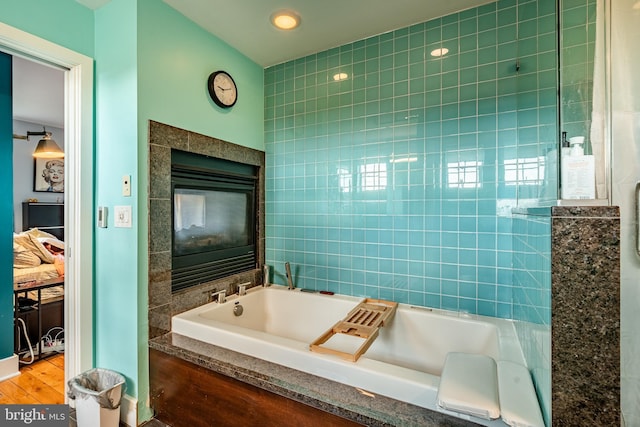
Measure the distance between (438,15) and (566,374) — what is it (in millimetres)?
2124

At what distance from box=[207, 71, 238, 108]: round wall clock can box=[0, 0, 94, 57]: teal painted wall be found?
29.2 inches

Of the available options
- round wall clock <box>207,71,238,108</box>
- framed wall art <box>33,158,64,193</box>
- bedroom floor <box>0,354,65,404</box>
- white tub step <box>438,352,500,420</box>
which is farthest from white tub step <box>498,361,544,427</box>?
framed wall art <box>33,158,64,193</box>

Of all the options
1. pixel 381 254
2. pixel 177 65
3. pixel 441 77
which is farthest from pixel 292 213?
pixel 441 77

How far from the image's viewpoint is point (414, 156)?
2.08 meters

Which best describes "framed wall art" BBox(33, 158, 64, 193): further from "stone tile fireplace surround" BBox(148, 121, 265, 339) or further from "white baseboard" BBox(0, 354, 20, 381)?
"stone tile fireplace surround" BBox(148, 121, 265, 339)

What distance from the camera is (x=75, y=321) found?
1835mm

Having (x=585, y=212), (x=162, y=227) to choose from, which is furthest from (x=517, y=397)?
(x=162, y=227)

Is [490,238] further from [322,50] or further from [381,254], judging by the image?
[322,50]

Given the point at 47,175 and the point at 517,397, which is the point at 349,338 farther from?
the point at 47,175

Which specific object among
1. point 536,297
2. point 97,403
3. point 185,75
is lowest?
point 97,403

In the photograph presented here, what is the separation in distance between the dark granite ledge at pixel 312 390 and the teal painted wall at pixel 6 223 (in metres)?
1.73

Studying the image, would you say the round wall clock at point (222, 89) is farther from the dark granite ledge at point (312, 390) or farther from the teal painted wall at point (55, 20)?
the dark granite ledge at point (312, 390)

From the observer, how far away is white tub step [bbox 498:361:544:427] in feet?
3.09

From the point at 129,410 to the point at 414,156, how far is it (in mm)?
2393
